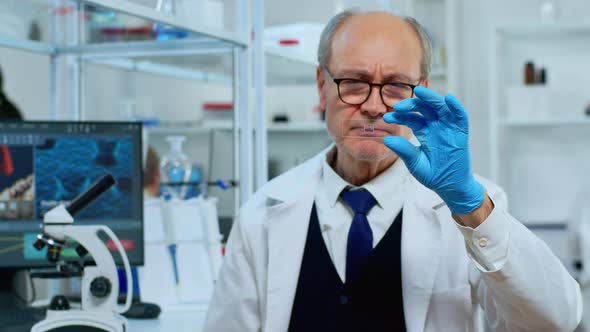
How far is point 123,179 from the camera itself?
1.90 meters

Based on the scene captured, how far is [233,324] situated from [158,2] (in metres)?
0.73

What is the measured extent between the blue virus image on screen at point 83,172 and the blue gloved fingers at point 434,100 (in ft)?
2.93

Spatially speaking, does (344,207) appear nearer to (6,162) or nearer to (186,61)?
(6,162)

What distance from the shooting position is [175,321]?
1.86m

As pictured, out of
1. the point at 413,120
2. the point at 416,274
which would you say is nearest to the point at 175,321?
the point at 416,274

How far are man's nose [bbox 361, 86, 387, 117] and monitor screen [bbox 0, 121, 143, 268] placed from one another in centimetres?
64

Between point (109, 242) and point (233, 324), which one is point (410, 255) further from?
point (109, 242)

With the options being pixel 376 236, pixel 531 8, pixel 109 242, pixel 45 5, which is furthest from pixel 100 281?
pixel 531 8

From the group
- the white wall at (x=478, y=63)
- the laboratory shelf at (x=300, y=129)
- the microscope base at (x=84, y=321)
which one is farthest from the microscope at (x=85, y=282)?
the white wall at (x=478, y=63)

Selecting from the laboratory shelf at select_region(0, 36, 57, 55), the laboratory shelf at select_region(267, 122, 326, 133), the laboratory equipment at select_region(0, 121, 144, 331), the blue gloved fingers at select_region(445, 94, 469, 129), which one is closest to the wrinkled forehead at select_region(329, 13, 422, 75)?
the blue gloved fingers at select_region(445, 94, 469, 129)

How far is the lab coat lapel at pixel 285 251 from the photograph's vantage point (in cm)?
154

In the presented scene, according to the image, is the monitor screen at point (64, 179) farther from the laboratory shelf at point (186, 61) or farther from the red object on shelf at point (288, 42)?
the red object on shelf at point (288, 42)

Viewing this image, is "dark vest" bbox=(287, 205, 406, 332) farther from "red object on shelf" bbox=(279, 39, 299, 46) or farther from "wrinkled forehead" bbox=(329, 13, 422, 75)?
"red object on shelf" bbox=(279, 39, 299, 46)

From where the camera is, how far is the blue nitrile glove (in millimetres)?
1223
